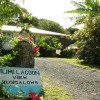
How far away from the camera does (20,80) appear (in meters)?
5.57

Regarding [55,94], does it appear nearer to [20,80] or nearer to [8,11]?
[20,80]

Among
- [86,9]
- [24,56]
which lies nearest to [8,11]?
[24,56]

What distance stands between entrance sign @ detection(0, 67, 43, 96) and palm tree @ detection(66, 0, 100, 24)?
15.5 m

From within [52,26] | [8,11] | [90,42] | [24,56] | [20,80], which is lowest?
[20,80]

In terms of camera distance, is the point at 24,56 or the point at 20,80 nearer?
the point at 20,80

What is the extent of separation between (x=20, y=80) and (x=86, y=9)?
16.5 m

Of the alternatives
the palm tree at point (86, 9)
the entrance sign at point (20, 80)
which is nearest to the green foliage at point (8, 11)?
the entrance sign at point (20, 80)

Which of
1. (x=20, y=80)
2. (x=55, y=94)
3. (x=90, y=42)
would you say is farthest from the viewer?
(x=90, y=42)

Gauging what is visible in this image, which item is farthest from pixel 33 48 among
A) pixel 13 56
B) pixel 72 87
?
pixel 72 87

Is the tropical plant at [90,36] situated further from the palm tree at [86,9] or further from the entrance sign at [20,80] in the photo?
the entrance sign at [20,80]

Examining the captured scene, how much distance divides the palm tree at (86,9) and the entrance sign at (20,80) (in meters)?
15.5

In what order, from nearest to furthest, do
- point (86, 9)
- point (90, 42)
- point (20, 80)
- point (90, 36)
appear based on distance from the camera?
point (20, 80) → point (90, 42) → point (90, 36) → point (86, 9)

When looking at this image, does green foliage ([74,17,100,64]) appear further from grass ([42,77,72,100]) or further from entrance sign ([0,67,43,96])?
entrance sign ([0,67,43,96])

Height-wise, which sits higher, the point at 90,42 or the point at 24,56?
the point at 24,56
